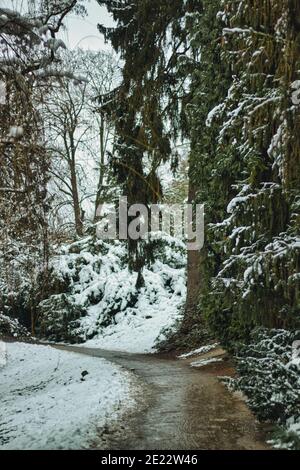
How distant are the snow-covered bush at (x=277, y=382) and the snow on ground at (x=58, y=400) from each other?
1.40m

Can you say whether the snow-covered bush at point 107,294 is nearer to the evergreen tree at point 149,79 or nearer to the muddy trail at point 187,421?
the evergreen tree at point 149,79

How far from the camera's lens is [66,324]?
16.4 meters

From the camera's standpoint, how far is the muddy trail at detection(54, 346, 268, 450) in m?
3.88

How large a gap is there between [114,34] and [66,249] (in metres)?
8.06

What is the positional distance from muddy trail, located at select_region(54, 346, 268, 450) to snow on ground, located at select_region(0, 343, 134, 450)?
0.25 m

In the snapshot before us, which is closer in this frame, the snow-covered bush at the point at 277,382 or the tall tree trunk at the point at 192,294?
the snow-covered bush at the point at 277,382

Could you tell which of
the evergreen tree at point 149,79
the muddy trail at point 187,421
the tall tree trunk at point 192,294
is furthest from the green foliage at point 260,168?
the tall tree trunk at point 192,294

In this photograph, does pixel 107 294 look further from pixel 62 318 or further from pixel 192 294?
pixel 192 294

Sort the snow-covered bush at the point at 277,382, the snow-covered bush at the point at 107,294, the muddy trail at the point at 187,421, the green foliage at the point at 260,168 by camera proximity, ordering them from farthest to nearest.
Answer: the snow-covered bush at the point at 107,294, the green foliage at the point at 260,168, the snow-covered bush at the point at 277,382, the muddy trail at the point at 187,421

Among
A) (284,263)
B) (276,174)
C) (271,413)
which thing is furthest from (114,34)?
(271,413)

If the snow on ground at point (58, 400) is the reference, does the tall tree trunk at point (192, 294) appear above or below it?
above

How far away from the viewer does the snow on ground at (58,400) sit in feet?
13.8

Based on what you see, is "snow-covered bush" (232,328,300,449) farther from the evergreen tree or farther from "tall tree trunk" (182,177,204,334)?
"tall tree trunk" (182,177,204,334)

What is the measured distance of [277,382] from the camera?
431 cm
